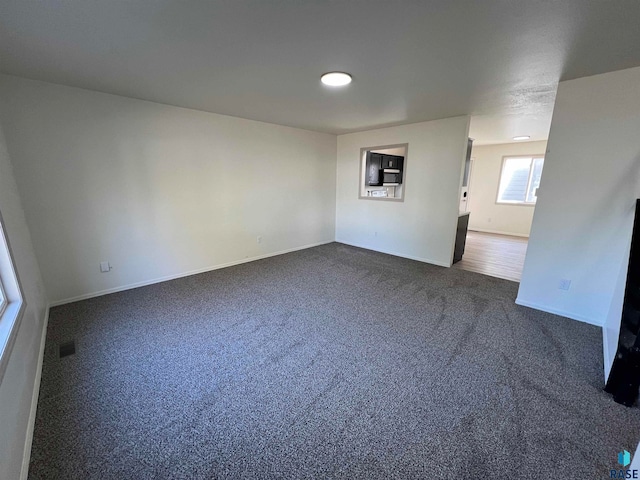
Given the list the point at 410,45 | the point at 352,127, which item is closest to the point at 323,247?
the point at 352,127

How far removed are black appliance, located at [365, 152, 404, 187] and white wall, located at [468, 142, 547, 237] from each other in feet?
8.59

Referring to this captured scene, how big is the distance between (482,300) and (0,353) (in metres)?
4.02

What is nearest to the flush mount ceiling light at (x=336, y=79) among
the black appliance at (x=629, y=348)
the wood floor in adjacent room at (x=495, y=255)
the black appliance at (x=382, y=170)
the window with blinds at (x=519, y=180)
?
the black appliance at (x=629, y=348)

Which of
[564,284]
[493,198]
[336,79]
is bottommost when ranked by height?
[564,284]

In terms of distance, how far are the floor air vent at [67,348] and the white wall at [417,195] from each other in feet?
15.1

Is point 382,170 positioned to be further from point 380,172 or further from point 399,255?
point 399,255

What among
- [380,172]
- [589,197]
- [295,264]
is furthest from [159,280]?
[589,197]

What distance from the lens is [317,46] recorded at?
185cm

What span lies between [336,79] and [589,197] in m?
2.69

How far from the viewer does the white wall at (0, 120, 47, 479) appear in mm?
1165

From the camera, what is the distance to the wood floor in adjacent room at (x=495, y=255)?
4.17 m

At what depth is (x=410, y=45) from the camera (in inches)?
71.7

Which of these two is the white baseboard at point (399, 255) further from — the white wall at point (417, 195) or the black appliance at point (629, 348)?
the black appliance at point (629, 348)

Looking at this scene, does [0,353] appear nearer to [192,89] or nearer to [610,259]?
[192,89]
